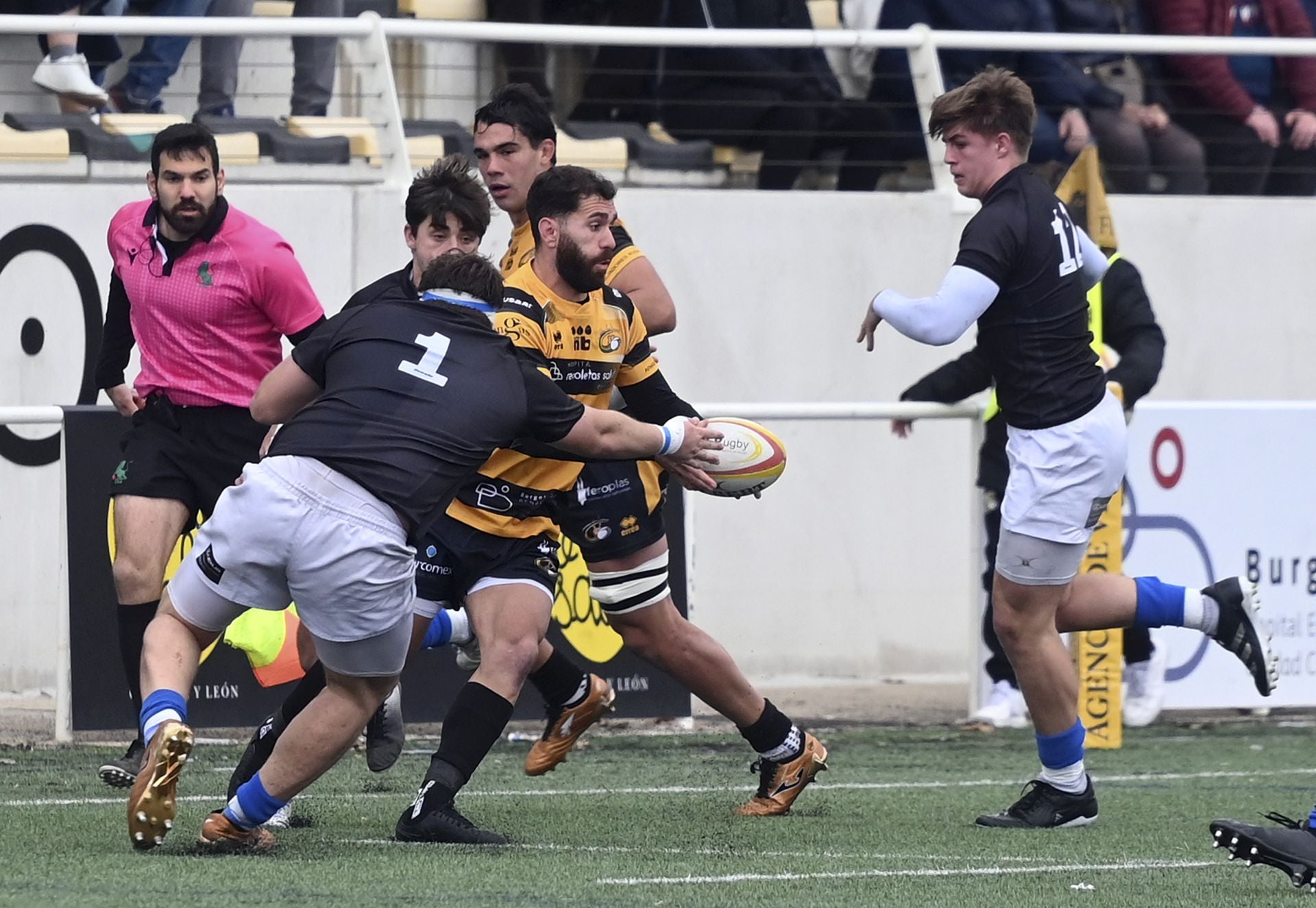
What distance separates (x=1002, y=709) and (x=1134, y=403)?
138 centimetres

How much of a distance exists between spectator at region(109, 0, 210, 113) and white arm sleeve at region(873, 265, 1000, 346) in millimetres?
5369

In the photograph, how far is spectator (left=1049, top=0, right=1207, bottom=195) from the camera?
1201 cm

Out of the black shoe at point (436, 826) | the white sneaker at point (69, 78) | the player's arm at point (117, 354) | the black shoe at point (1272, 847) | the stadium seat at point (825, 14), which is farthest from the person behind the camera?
the stadium seat at point (825, 14)

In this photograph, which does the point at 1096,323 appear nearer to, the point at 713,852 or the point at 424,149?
the point at 424,149

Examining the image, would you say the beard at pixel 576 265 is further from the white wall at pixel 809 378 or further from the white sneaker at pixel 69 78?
the white sneaker at pixel 69 78

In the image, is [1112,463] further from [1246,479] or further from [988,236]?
[1246,479]

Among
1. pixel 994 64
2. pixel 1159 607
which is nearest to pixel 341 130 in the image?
pixel 994 64

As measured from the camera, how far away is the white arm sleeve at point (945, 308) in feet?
19.9

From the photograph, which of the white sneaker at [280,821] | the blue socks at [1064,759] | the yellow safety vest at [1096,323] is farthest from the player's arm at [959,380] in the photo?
the white sneaker at [280,821]

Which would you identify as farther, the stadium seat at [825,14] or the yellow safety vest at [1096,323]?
the stadium seat at [825,14]

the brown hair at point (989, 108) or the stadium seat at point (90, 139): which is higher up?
the brown hair at point (989, 108)


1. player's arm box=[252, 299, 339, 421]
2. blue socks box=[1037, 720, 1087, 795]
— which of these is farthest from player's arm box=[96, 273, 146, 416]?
blue socks box=[1037, 720, 1087, 795]

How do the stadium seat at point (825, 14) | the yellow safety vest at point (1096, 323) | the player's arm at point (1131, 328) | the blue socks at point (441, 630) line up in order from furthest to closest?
1. the stadium seat at point (825, 14)
2. the player's arm at point (1131, 328)
3. the yellow safety vest at point (1096, 323)
4. the blue socks at point (441, 630)

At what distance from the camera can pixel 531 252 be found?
21.5ft
